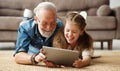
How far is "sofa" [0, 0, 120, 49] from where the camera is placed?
2783 mm

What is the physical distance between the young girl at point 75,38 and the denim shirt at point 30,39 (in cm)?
7

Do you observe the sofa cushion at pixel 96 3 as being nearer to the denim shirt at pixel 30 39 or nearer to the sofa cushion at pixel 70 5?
the sofa cushion at pixel 70 5

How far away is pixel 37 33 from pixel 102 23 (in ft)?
5.04

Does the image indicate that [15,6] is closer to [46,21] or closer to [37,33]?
[37,33]

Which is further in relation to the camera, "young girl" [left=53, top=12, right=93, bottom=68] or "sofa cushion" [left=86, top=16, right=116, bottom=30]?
"sofa cushion" [left=86, top=16, right=116, bottom=30]

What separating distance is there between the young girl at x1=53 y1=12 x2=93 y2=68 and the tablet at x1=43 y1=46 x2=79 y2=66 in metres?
0.04

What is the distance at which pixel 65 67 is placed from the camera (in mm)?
1327

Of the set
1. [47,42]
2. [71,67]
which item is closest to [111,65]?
[71,67]

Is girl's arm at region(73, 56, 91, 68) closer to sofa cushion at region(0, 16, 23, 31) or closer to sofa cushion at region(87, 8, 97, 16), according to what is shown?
sofa cushion at region(0, 16, 23, 31)

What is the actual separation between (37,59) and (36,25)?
0.23 m

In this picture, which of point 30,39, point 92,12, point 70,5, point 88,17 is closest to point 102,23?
point 88,17

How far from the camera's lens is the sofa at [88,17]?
2.78m

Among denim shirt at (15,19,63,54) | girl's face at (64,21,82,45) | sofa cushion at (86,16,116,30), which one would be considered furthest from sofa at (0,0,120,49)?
girl's face at (64,21,82,45)

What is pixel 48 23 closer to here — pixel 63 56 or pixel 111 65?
pixel 63 56
